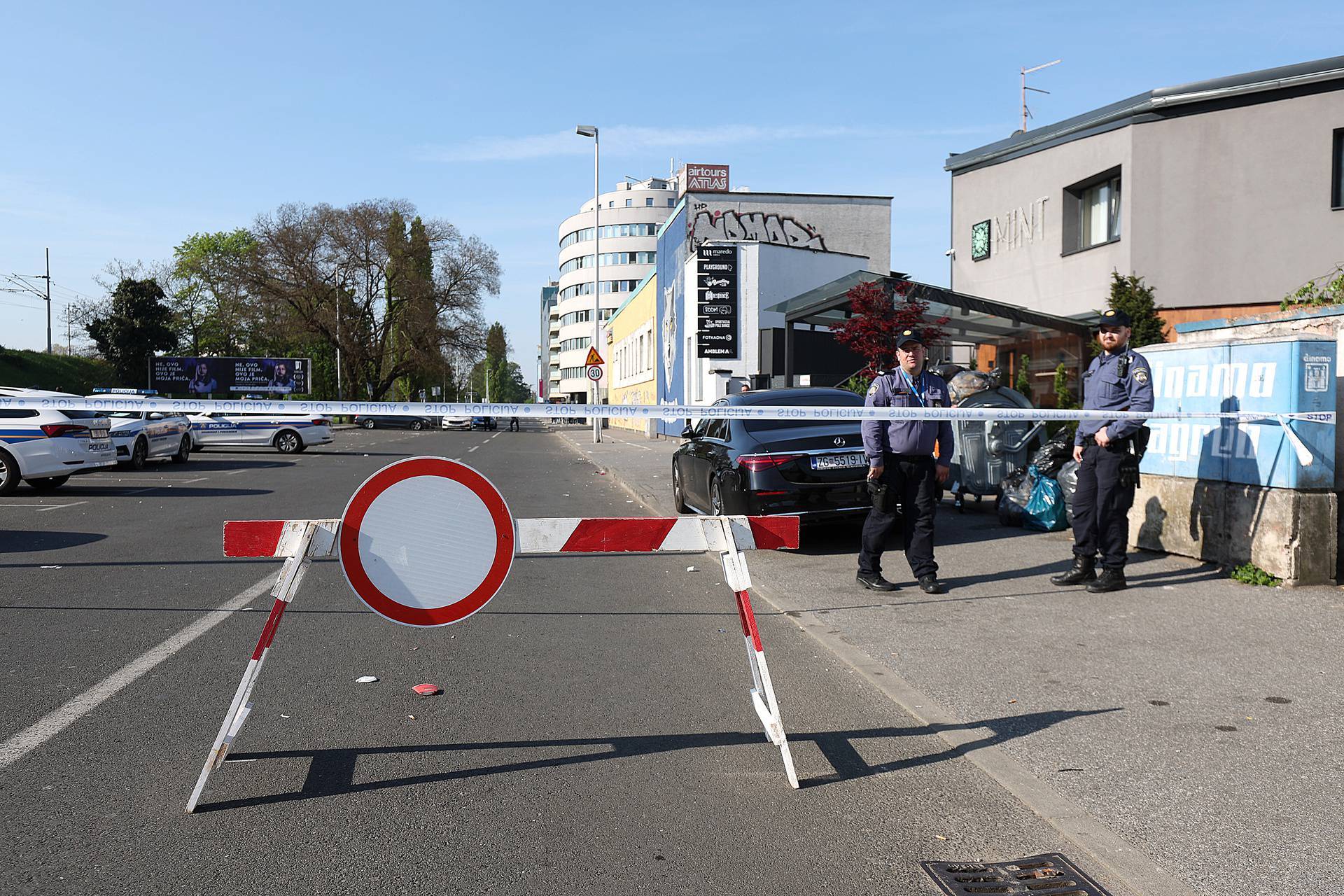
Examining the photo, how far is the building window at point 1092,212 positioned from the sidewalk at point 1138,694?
618 inches

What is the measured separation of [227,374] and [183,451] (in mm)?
48080

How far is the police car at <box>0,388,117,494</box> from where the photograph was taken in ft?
48.7

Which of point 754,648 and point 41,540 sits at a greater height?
point 754,648

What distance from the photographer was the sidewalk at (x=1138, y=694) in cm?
340

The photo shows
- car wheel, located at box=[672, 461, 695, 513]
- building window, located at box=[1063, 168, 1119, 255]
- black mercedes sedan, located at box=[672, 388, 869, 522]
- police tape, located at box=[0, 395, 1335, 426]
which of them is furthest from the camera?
building window, located at box=[1063, 168, 1119, 255]

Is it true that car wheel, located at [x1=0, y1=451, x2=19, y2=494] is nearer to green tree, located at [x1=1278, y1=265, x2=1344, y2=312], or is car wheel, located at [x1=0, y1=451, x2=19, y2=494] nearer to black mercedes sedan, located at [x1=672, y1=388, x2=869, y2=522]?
black mercedes sedan, located at [x1=672, y1=388, x2=869, y2=522]

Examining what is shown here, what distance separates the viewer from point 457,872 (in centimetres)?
319

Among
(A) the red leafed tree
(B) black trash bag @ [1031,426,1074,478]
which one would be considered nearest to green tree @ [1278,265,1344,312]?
(B) black trash bag @ [1031,426,1074,478]

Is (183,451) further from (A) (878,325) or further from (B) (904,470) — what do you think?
(B) (904,470)

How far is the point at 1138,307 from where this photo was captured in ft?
65.2

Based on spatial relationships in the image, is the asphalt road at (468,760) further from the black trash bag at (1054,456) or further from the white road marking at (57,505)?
the white road marking at (57,505)

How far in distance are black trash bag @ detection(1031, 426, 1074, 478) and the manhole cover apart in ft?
25.4

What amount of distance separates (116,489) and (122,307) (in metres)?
61.1

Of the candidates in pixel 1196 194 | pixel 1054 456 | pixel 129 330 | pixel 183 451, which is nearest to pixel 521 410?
pixel 1054 456
